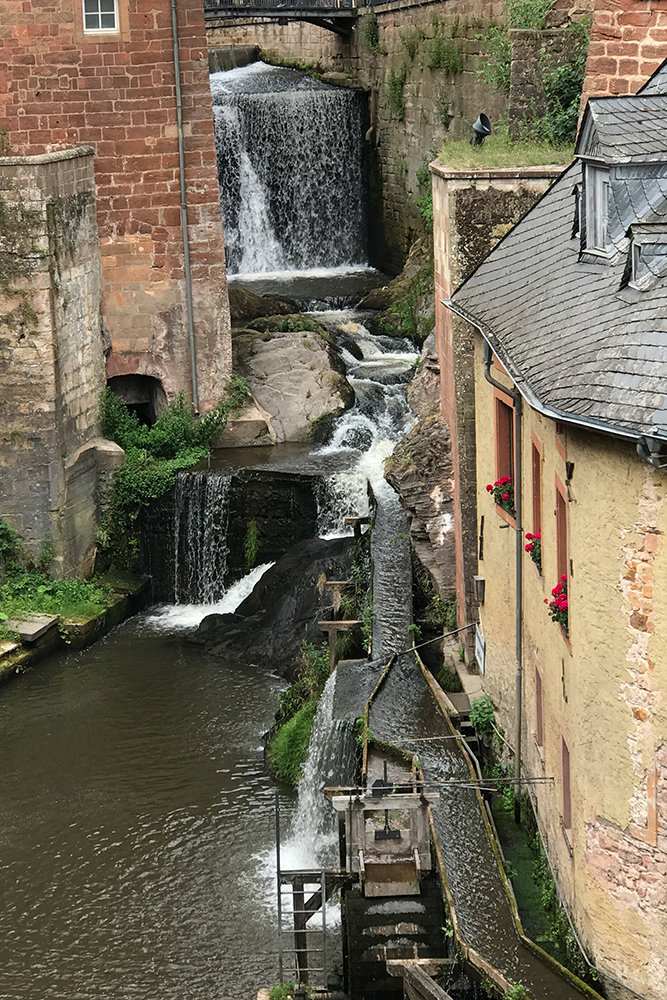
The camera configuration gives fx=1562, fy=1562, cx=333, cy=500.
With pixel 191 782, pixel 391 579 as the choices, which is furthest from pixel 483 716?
pixel 191 782

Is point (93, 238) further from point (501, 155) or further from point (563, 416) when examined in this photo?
point (563, 416)

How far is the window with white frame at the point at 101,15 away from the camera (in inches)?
920

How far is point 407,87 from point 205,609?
14.0 meters

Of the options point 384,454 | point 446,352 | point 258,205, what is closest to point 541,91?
point 446,352

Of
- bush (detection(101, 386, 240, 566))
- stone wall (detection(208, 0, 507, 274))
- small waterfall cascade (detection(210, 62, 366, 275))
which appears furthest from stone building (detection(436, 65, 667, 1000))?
small waterfall cascade (detection(210, 62, 366, 275))

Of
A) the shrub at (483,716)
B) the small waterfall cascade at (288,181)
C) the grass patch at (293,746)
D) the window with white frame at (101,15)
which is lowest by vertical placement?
the grass patch at (293,746)

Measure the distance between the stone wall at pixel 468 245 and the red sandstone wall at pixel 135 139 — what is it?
28.7 feet

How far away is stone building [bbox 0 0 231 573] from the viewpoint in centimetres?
2138

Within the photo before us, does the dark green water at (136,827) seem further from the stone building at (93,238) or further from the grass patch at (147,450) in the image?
the stone building at (93,238)

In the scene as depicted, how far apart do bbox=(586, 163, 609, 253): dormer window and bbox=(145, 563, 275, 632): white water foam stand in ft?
37.1

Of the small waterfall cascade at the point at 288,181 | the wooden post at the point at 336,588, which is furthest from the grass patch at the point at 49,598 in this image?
the small waterfall cascade at the point at 288,181

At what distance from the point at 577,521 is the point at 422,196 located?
69.1 feet

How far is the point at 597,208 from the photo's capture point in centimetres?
1152

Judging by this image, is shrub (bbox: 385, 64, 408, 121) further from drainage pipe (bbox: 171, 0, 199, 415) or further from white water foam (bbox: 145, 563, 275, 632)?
white water foam (bbox: 145, 563, 275, 632)
